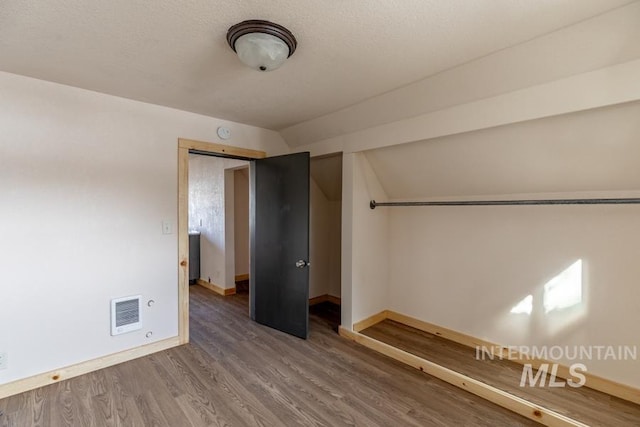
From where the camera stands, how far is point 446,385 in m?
2.28

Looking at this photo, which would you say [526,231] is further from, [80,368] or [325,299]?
[80,368]

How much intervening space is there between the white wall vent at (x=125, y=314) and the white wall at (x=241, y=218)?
258 centimetres

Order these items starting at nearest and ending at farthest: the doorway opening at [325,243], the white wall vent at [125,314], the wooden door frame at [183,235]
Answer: the white wall vent at [125,314], the wooden door frame at [183,235], the doorway opening at [325,243]

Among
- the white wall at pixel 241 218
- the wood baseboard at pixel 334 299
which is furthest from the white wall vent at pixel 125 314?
the white wall at pixel 241 218

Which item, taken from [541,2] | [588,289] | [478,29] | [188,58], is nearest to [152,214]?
[188,58]

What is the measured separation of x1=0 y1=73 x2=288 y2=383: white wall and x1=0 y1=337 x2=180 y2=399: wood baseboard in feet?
0.13

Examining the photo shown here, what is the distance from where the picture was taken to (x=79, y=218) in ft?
7.86

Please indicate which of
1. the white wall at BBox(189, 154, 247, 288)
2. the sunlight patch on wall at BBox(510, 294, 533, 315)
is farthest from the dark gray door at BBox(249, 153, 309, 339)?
the sunlight patch on wall at BBox(510, 294, 533, 315)

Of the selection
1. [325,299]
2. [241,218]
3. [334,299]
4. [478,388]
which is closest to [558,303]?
[478,388]

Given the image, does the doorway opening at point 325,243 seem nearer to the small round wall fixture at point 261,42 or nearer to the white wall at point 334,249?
the white wall at point 334,249

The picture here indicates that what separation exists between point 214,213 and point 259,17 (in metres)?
3.83

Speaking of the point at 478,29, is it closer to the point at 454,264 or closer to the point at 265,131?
the point at 454,264

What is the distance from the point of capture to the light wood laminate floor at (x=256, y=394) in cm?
191

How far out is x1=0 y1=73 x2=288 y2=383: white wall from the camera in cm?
215
